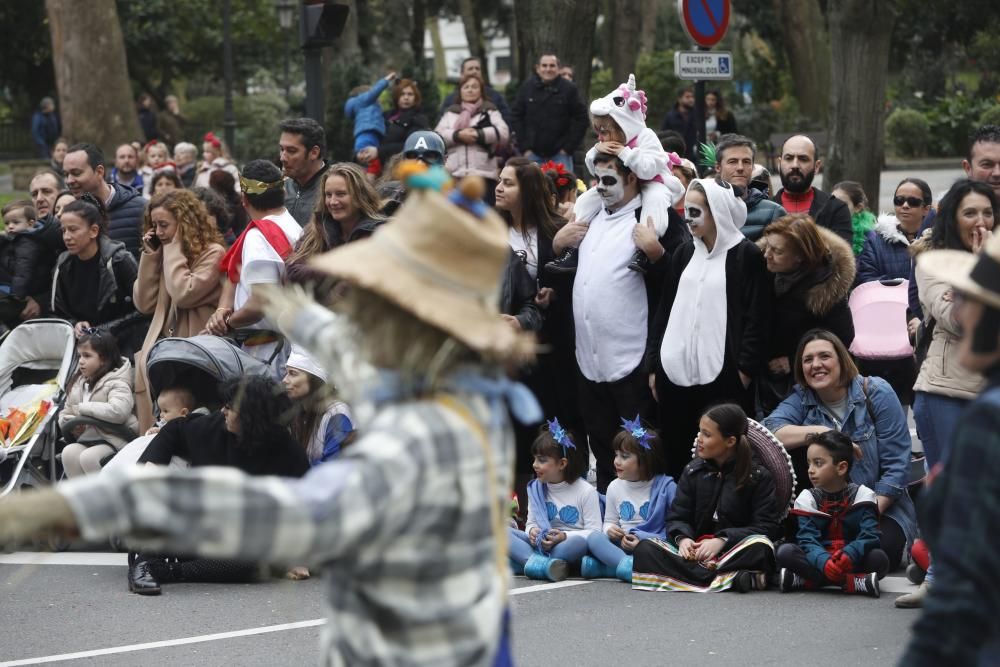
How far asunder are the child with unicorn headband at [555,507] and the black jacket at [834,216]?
2.21 meters

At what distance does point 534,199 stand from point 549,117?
590 centimetres

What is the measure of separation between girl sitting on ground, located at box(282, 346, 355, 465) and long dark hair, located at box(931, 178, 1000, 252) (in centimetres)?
327

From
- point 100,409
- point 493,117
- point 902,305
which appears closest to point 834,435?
point 902,305

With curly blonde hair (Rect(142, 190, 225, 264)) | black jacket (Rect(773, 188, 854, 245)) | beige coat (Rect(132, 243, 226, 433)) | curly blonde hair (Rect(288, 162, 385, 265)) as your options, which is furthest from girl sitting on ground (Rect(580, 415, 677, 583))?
curly blonde hair (Rect(142, 190, 225, 264))

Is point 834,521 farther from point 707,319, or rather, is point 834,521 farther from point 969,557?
point 969,557

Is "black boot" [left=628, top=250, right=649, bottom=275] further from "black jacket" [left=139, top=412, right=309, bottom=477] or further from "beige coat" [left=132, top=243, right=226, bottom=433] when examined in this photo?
"beige coat" [left=132, top=243, right=226, bottom=433]

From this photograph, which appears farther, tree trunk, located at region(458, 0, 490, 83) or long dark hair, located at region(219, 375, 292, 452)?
tree trunk, located at region(458, 0, 490, 83)

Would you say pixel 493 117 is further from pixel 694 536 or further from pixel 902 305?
pixel 694 536

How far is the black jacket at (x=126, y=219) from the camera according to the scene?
10.9 m

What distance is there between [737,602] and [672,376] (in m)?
1.25

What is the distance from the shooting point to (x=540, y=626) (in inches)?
269

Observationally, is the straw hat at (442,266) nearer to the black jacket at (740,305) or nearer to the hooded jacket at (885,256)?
the black jacket at (740,305)

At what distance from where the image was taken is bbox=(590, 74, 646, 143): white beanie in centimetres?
810

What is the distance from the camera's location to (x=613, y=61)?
1208 inches
